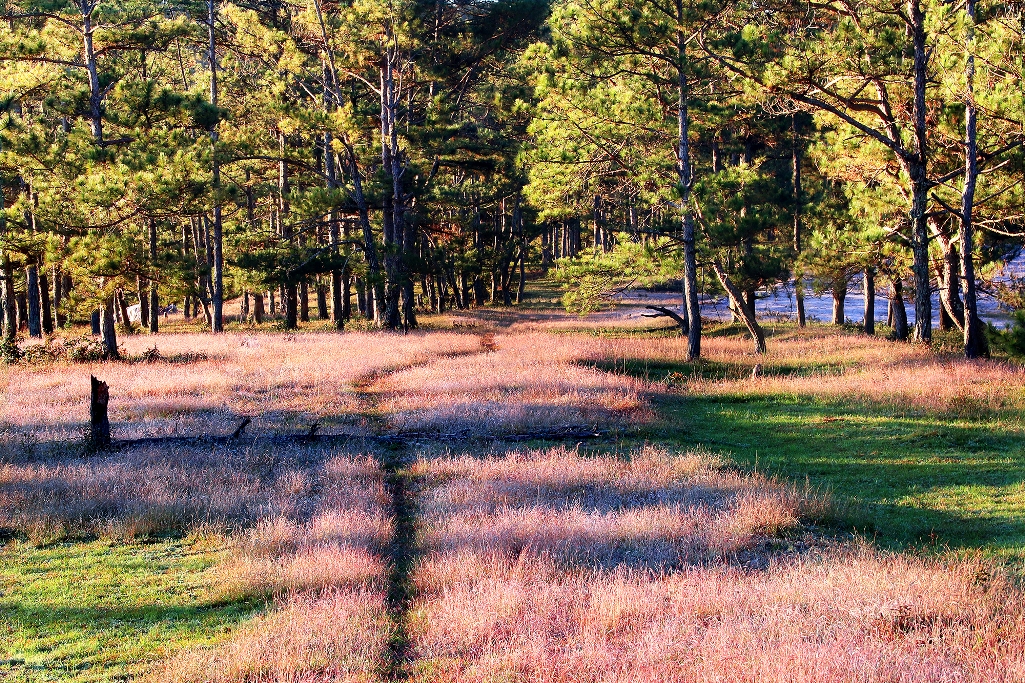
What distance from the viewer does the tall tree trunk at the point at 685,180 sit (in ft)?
66.7

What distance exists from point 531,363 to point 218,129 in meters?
14.9

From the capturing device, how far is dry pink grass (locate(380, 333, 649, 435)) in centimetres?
1390

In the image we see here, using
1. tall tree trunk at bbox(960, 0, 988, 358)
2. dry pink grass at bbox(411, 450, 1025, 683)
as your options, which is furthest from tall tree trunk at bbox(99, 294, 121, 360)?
tall tree trunk at bbox(960, 0, 988, 358)

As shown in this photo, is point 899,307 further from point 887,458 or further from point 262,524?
point 262,524

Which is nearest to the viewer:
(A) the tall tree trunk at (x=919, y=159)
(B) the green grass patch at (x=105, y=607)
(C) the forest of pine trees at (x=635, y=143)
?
(B) the green grass patch at (x=105, y=607)

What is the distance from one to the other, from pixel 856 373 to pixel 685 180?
654cm

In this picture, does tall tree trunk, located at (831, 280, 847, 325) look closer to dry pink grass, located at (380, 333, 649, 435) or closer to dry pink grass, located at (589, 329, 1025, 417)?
dry pink grass, located at (589, 329, 1025, 417)

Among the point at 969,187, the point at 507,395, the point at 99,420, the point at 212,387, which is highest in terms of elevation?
the point at 969,187

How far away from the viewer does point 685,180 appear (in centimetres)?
2130

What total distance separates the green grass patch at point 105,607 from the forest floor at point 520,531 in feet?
0.09

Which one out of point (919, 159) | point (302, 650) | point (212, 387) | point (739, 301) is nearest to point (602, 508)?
point (302, 650)

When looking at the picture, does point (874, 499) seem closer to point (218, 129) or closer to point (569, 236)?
point (218, 129)

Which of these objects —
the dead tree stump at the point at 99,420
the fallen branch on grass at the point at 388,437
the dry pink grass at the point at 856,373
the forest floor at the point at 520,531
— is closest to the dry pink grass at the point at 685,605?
the forest floor at the point at 520,531

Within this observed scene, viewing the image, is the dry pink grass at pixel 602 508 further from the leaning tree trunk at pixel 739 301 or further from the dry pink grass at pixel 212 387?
the leaning tree trunk at pixel 739 301
